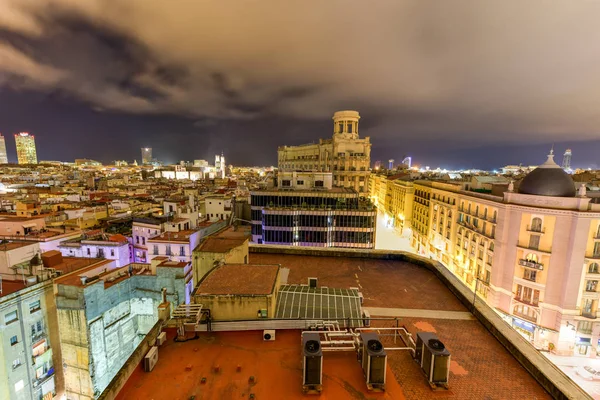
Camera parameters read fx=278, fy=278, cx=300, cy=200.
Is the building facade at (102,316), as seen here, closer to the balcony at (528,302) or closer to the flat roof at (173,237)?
the flat roof at (173,237)

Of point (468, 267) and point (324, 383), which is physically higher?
point (324, 383)

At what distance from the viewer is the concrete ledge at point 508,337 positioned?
32.2 ft

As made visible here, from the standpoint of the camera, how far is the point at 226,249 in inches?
784

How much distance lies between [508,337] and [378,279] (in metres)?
8.84

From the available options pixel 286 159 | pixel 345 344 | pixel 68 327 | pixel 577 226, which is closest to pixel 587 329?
pixel 577 226

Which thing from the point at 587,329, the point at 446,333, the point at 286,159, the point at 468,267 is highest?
the point at 286,159

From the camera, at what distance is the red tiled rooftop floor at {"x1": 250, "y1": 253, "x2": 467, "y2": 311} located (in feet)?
56.3

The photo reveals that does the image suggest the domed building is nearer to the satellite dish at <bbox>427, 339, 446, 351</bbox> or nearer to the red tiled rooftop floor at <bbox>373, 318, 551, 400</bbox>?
the red tiled rooftop floor at <bbox>373, 318, 551, 400</bbox>

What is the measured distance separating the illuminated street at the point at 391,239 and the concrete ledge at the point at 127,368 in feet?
217

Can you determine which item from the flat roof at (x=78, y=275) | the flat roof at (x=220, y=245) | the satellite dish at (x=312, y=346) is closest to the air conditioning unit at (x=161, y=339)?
the satellite dish at (x=312, y=346)

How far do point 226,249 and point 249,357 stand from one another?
950 cm

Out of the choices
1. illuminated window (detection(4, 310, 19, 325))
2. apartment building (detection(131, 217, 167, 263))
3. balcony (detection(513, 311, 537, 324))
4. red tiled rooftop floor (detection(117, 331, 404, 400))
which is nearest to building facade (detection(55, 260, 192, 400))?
illuminated window (detection(4, 310, 19, 325))

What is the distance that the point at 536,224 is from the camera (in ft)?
127

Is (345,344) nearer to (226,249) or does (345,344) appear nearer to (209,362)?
(209,362)
